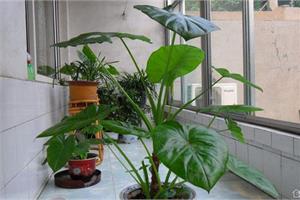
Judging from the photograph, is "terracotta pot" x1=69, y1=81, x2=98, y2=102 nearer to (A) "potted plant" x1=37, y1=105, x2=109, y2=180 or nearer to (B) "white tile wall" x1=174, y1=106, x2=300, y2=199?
(A) "potted plant" x1=37, y1=105, x2=109, y2=180

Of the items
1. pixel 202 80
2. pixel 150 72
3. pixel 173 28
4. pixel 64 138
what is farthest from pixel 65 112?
pixel 173 28

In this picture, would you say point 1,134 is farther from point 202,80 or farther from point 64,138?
point 202,80

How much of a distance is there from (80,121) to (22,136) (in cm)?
64

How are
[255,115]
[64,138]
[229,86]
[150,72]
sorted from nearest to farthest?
[150,72] < [64,138] < [255,115] < [229,86]

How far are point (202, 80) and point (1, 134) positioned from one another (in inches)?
90.5

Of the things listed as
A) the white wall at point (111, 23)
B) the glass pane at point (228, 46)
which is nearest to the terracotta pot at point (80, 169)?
the glass pane at point (228, 46)

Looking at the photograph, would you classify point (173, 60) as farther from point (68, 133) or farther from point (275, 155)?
point (275, 155)

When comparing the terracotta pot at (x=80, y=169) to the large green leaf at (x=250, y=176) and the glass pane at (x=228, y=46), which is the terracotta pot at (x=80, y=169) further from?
the glass pane at (x=228, y=46)

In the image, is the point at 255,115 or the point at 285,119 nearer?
the point at 285,119

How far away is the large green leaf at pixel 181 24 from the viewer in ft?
2.66

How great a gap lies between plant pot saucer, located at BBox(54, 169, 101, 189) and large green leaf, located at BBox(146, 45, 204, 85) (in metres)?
1.17

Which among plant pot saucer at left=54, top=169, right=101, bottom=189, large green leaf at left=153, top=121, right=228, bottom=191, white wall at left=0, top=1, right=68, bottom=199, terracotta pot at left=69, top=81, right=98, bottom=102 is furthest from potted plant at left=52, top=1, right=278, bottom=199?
terracotta pot at left=69, top=81, right=98, bottom=102

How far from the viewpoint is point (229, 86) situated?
261 cm

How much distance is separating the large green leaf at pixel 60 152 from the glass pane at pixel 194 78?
2.21 m
